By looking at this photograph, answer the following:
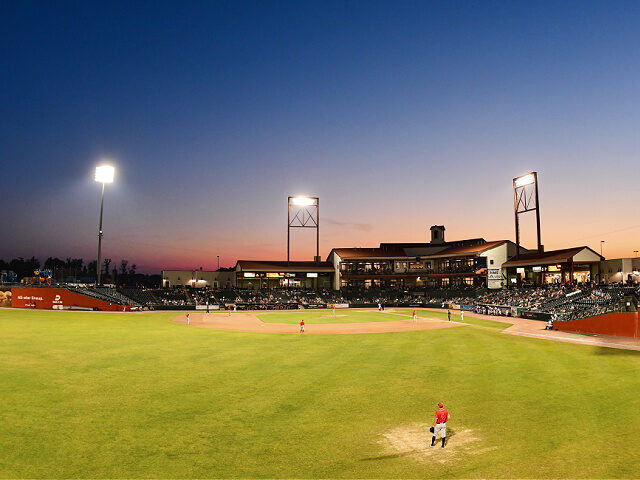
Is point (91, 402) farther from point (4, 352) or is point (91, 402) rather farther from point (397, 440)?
point (4, 352)

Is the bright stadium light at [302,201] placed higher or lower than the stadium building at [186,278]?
higher

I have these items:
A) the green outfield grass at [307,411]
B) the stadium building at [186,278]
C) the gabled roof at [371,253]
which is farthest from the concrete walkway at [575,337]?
the stadium building at [186,278]

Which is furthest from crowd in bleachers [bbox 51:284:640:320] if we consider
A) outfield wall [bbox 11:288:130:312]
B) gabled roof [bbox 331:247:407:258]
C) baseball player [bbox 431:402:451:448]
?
baseball player [bbox 431:402:451:448]

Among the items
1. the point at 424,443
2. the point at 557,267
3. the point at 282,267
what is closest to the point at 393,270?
the point at 282,267

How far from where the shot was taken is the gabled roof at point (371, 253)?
84.8 m

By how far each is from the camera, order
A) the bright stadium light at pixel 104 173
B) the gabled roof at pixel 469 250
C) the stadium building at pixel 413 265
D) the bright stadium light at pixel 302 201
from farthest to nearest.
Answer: the bright stadium light at pixel 302 201
the stadium building at pixel 413 265
the gabled roof at pixel 469 250
the bright stadium light at pixel 104 173

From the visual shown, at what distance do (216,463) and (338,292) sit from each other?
71.2 metres

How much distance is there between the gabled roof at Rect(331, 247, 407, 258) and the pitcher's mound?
72177 millimetres

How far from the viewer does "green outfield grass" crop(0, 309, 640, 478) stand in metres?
9.41

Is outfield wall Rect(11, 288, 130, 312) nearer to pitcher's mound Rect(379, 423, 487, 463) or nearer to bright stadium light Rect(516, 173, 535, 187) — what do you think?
pitcher's mound Rect(379, 423, 487, 463)

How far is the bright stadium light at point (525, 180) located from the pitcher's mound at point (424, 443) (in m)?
67.6

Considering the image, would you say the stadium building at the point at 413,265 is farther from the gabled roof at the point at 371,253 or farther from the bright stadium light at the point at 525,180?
the bright stadium light at the point at 525,180

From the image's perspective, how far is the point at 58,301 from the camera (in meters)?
56.4

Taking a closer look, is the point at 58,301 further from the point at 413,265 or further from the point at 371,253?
the point at 413,265
